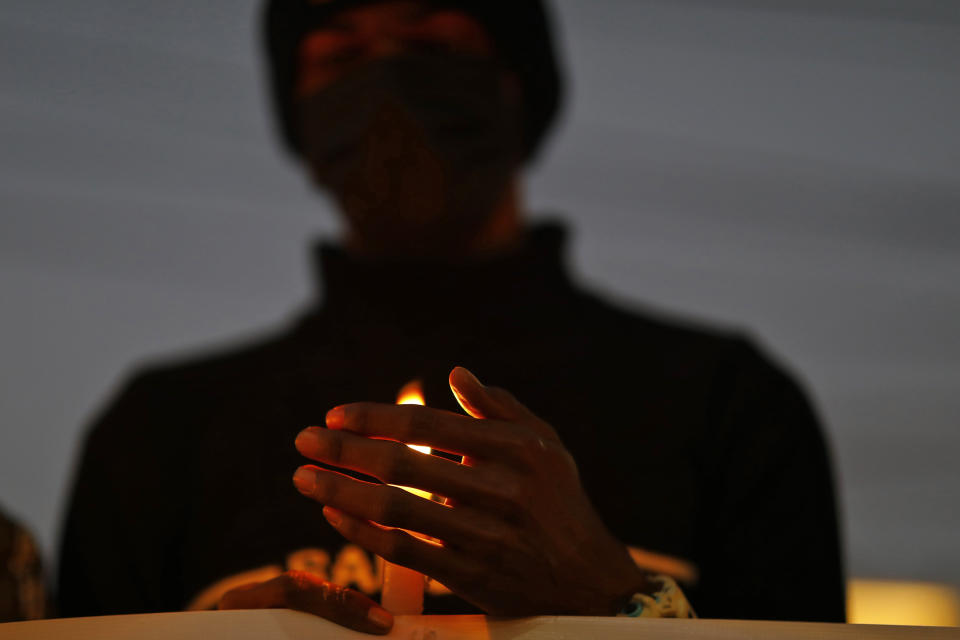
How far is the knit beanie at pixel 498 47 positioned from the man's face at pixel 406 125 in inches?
1.2

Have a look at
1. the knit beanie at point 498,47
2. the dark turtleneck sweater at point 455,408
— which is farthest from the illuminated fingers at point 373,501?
the knit beanie at point 498,47

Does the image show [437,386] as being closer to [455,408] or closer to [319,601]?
[455,408]

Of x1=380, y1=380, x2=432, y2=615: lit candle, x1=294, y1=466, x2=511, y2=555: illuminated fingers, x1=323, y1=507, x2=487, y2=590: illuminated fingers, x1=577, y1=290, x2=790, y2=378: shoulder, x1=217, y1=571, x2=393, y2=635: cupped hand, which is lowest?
x1=217, y1=571, x2=393, y2=635: cupped hand

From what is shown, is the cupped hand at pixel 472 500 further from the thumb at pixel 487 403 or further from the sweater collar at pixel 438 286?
the sweater collar at pixel 438 286

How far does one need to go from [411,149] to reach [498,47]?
34cm

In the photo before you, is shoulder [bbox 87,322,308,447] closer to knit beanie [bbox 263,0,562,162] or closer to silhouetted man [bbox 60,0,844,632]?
silhouetted man [bbox 60,0,844,632]

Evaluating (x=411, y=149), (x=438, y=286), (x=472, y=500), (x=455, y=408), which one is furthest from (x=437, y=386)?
(x=472, y=500)

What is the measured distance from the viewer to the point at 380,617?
0.72 m

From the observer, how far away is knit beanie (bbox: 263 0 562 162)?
1706 millimetres

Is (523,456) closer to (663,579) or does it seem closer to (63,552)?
(663,579)

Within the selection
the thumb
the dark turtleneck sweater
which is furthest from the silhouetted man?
the thumb

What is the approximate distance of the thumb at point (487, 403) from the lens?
747mm

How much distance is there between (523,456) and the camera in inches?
30.3

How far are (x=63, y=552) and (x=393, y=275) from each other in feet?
2.24
